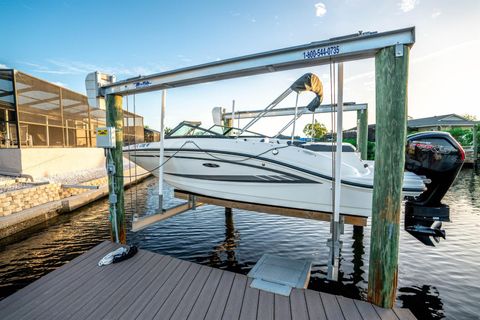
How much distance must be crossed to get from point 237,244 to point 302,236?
1.90 meters

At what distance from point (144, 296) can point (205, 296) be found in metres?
0.76

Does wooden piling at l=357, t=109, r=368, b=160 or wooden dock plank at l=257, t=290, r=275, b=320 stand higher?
wooden piling at l=357, t=109, r=368, b=160

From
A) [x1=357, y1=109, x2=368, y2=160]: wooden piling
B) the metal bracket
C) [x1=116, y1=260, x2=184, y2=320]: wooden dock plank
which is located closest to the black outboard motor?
the metal bracket

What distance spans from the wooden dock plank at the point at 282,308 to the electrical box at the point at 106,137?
3.78m

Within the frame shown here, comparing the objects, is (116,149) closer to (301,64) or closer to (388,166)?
(301,64)

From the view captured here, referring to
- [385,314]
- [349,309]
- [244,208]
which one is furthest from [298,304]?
[244,208]

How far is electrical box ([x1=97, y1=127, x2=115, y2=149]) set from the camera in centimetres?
447

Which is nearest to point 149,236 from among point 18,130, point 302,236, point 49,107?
point 302,236

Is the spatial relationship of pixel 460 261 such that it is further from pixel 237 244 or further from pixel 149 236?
pixel 149 236

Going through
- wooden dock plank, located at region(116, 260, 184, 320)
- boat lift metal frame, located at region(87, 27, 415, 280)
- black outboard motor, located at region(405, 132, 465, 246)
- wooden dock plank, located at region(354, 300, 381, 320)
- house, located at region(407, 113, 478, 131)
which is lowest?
wooden dock plank, located at region(354, 300, 381, 320)

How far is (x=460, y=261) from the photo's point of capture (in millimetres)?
5422

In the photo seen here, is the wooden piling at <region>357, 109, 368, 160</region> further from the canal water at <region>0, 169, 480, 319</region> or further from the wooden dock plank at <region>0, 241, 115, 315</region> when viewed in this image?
the wooden dock plank at <region>0, 241, 115, 315</region>

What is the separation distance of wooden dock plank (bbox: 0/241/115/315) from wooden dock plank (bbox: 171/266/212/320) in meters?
1.85

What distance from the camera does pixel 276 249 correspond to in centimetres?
611
